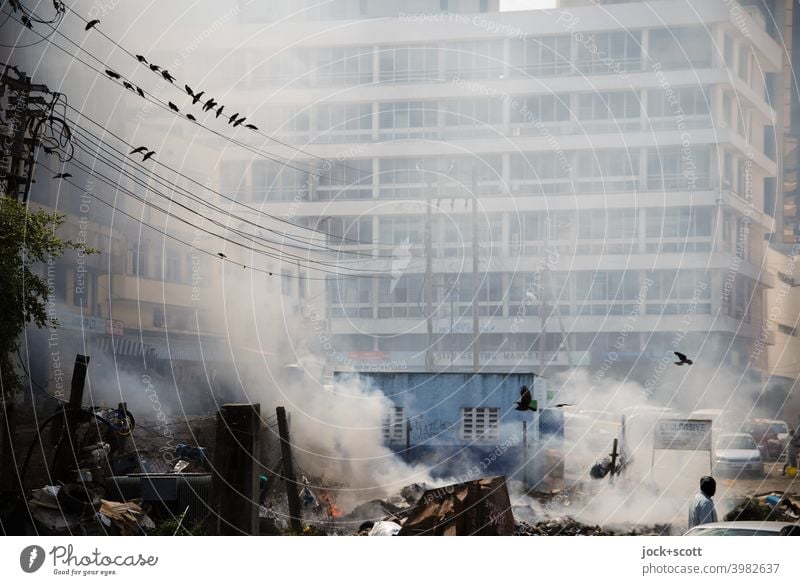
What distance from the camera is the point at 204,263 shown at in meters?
16.7

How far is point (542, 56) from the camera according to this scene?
590 inches

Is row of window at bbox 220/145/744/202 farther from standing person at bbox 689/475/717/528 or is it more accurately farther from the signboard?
standing person at bbox 689/475/717/528

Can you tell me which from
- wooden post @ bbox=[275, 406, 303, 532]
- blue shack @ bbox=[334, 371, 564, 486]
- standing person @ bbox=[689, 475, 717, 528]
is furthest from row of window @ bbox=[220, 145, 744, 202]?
standing person @ bbox=[689, 475, 717, 528]

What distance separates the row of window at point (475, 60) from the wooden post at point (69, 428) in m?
4.76

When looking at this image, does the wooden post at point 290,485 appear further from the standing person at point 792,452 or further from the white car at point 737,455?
the standing person at point 792,452

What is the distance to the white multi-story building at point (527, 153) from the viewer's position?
14414 millimetres

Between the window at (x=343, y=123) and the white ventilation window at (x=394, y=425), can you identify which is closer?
the window at (x=343, y=123)

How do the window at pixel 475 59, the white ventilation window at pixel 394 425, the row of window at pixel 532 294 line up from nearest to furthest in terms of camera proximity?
the window at pixel 475 59
the white ventilation window at pixel 394 425
the row of window at pixel 532 294

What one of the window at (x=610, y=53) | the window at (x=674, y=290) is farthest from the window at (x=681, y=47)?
the window at (x=674, y=290)

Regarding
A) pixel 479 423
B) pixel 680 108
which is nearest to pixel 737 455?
pixel 479 423
